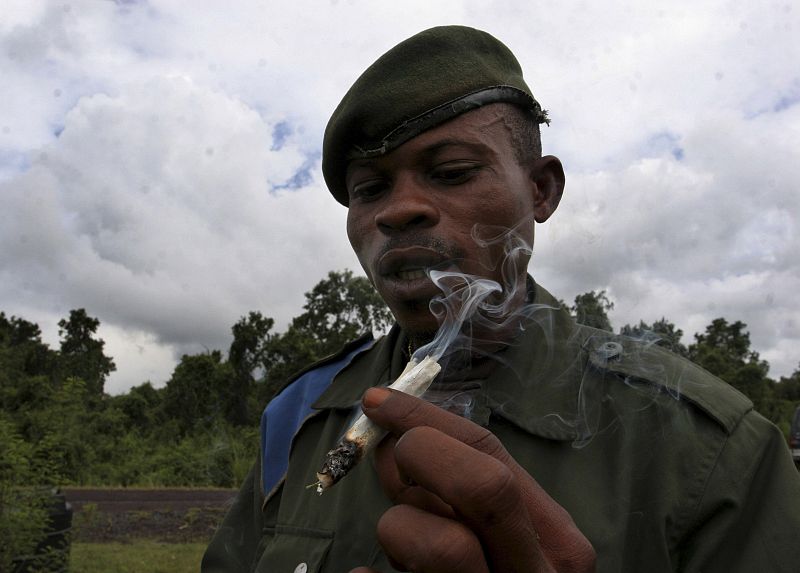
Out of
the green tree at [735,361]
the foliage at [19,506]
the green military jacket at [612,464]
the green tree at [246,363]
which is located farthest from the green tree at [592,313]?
the green tree at [246,363]

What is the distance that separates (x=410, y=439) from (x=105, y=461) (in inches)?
630

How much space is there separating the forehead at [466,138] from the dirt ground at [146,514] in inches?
264

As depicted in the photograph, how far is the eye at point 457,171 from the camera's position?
5.87 feet

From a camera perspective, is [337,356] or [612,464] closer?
[612,464]

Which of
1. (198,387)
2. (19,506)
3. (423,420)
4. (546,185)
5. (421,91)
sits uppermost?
(198,387)

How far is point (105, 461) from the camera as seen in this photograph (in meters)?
15.2

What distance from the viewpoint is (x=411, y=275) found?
1.79 m

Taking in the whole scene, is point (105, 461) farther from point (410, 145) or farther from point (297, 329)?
point (410, 145)

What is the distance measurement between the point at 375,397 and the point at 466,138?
0.87 metres

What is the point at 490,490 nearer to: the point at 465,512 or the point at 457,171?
Result: the point at 465,512

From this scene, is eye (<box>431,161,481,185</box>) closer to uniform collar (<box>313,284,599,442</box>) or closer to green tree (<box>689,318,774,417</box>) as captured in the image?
uniform collar (<box>313,284,599,442</box>)

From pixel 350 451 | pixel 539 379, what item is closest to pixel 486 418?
pixel 539 379

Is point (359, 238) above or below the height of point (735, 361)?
below

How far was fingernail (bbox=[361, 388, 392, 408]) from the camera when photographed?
1.20m
